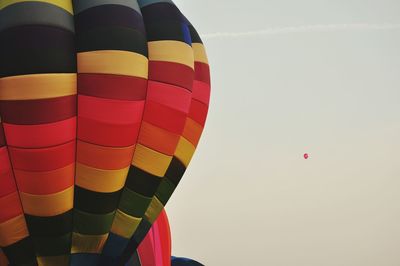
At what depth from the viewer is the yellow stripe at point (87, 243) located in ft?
9.02

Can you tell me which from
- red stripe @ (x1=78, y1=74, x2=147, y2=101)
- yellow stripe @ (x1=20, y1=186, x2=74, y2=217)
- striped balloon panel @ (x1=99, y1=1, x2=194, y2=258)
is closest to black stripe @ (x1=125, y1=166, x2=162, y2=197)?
striped balloon panel @ (x1=99, y1=1, x2=194, y2=258)

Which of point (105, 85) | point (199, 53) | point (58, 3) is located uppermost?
point (199, 53)

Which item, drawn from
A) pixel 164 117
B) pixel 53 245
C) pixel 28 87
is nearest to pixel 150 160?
pixel 164 117

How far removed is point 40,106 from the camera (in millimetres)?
2348

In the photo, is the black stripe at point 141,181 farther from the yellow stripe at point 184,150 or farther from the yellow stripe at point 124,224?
the yellow stripe at point 184,150

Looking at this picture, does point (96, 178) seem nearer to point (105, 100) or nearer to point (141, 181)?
point (141, 181)

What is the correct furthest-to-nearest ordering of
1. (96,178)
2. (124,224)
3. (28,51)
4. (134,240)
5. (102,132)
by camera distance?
(134,240), (124,224), (96,178), (102,132), (28,51)

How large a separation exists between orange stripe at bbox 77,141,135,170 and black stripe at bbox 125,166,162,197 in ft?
0.52

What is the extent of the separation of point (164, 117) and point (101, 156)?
427 millimetres

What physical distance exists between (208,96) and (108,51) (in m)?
1.03

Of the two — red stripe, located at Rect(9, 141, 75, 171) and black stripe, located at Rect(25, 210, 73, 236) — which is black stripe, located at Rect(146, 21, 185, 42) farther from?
black stripe, located at Rect(25, 210, 73, 236)

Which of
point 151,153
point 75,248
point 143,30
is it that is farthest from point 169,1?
point 75,248

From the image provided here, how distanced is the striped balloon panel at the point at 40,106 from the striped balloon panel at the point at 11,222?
0.02 metres

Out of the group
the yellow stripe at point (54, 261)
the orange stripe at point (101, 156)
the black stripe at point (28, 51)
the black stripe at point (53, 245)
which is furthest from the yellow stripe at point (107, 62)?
the yellow stripe at point (54, 261)
